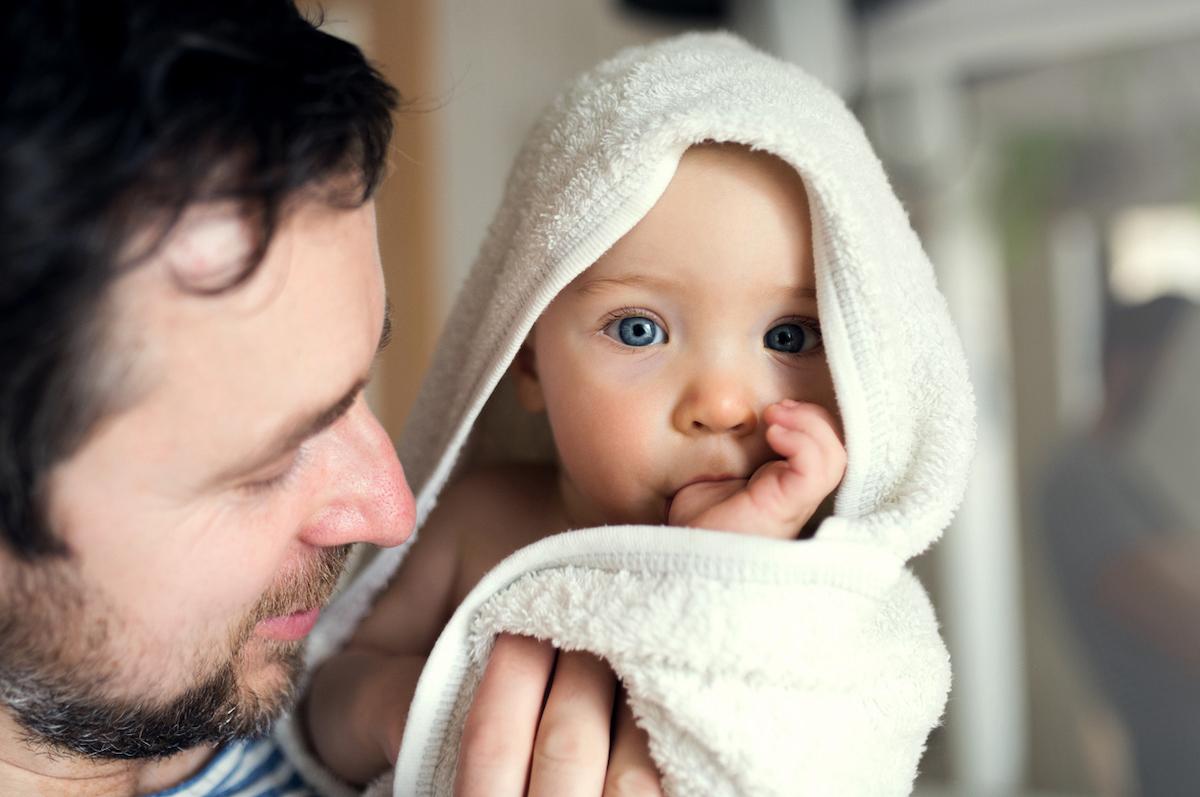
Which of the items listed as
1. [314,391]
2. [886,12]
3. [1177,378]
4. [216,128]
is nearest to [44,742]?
[314,391]

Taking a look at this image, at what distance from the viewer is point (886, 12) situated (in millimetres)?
2092

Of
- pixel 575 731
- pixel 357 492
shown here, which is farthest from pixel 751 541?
pixel 357 492

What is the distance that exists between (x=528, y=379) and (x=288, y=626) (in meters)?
0.27

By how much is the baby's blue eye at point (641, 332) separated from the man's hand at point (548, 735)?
0.72 ft

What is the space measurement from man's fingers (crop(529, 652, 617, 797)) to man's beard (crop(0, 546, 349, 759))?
218 mm

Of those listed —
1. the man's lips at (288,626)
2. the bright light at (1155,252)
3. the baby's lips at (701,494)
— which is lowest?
the man's lips at (288,626)

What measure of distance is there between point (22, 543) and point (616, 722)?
39cm

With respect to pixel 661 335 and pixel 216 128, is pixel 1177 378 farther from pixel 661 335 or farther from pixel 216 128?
pixel 216 128

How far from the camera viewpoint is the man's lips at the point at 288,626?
2.63 ft

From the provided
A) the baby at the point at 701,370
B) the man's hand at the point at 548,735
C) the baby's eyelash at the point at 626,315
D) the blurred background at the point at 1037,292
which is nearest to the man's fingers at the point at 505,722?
the man's hand at the point at 548,735

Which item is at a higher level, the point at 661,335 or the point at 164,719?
the point at 661,335

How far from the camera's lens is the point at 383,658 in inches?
35.9

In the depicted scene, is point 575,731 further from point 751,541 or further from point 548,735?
point 751,541

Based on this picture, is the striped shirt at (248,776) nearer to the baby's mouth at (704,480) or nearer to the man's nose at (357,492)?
the man's nose at (357,492)
